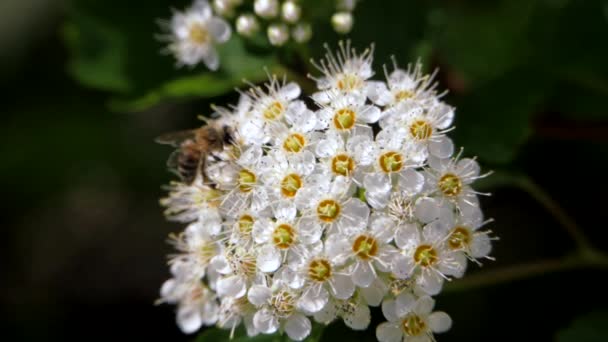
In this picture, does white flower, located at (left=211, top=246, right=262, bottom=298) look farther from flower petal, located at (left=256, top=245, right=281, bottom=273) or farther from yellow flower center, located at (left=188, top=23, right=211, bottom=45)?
yellow flower center, located at (left=188, top=23, right=211, bottom=45)

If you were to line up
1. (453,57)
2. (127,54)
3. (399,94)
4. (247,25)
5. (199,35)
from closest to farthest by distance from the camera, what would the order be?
(399,94), (247,25), (199,35), (127,54), (453,57)

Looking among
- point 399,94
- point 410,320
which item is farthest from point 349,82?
point 410,320

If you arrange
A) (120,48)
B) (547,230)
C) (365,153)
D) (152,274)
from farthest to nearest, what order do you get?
(152,274) < (547,230) < (120,48) < (365,153)

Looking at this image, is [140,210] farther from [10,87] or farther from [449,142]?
[449,142]

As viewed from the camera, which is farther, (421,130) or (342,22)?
(342,22)

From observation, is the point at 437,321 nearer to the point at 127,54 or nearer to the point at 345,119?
the point at 345,119

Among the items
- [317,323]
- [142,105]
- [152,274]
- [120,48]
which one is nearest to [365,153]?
[317,323]

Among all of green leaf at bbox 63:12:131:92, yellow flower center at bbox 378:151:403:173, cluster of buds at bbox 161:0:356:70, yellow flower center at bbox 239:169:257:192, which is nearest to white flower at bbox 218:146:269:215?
yellow flower center at bbox 239:169:257:192
